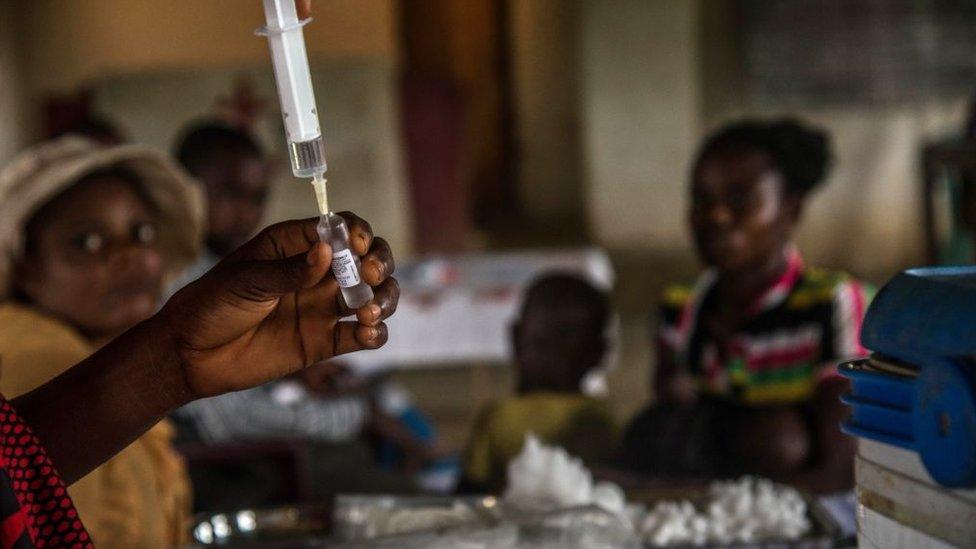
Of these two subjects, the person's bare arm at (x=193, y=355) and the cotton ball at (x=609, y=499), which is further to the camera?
the cotton ball at (x=609, y=499)

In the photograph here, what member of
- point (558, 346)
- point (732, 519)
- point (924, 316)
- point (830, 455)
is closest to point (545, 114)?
point (558, 346)

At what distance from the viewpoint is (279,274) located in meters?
1.01

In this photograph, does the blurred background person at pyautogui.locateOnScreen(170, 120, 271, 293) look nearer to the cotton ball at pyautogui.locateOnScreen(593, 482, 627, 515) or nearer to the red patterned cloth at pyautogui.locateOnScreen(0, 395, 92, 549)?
the cotton ball at pyautogui.locateOnScreen(593, 482, 627, 515)

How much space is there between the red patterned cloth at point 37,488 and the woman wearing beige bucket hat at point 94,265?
0.84 m

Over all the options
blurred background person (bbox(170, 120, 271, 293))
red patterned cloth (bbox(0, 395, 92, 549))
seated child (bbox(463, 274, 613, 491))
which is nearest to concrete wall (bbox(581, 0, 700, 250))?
blurred background person (bbox(170, 120, 271, 293))

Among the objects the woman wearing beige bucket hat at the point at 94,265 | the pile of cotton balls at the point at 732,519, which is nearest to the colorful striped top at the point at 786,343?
the pile of cotton balls at the point at 732,519

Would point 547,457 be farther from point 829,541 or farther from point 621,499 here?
point 829,541

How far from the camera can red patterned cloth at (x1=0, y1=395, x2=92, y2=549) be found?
975 mm

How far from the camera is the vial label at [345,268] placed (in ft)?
3.29

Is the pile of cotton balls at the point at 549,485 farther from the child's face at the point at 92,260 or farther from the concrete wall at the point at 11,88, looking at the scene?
the concrete wall at the point at 11,88

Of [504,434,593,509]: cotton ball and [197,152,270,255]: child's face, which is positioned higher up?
[197,152,270,255]: child's face

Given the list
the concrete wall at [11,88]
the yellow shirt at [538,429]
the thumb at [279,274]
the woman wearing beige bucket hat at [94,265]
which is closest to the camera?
the thumb at [279,274]

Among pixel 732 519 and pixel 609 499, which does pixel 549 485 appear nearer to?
pixel 609 499

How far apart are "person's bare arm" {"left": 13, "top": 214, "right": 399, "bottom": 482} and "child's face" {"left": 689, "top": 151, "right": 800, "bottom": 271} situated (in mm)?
1574
